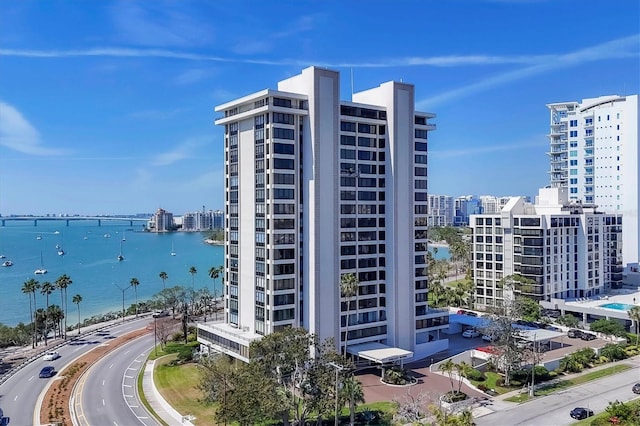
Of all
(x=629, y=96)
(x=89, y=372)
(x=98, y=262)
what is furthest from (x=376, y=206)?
(x=98, y=262)

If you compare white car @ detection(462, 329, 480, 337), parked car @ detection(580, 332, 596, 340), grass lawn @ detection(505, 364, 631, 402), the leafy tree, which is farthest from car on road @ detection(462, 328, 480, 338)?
grass lawn @ detection(505, 364, 631, 402)

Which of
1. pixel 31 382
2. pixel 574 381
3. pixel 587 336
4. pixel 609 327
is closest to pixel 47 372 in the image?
pixel 31 382

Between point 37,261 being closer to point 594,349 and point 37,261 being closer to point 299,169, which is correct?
point 299,169

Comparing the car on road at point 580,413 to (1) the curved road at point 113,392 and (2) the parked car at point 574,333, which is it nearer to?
(2) the parked car at point 574,333

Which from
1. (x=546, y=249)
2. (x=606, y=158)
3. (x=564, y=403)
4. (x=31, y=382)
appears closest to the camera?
(x=564, y=403)

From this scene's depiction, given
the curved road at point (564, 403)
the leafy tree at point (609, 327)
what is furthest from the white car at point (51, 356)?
the leafy tree at point (609, 327)

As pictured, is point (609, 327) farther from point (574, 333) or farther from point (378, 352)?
point (378, 352)

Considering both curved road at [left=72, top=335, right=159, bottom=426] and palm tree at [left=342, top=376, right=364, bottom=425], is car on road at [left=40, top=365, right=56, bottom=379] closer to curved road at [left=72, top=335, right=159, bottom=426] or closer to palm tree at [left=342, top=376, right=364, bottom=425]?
curved road at [left=72, top=335, right=159, bottom=426]
